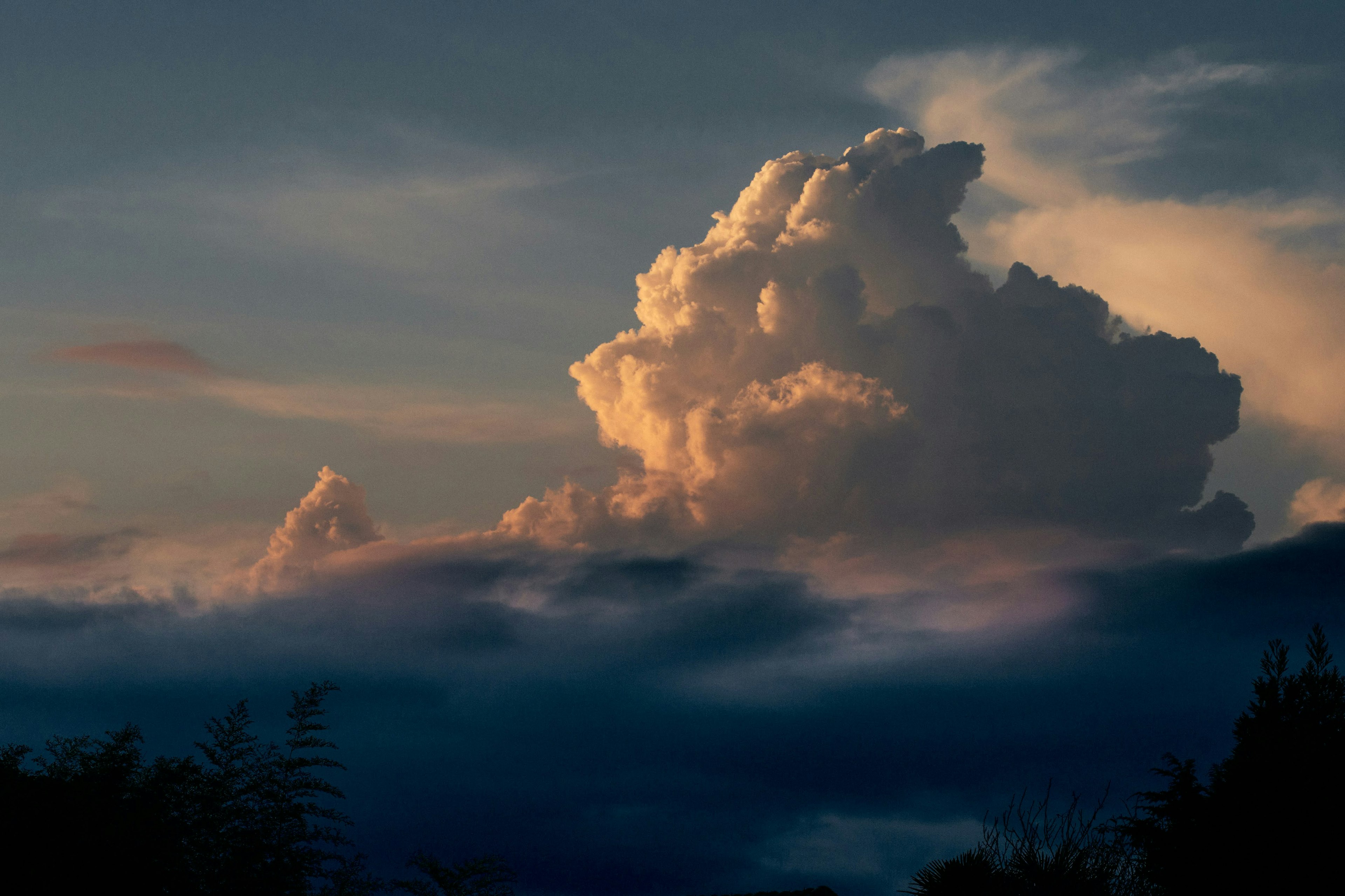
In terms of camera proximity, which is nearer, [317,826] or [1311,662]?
[1311,662]

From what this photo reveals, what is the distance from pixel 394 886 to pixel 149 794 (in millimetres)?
13209

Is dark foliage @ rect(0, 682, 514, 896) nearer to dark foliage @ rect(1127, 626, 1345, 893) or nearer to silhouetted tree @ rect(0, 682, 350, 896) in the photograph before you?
silhouetted tree @ rect(0, 682, 350, 896)

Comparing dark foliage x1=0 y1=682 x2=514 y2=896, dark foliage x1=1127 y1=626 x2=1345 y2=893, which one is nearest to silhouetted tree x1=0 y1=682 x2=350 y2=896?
dark foliage x1=0 y1=682 x2=514 y2=896

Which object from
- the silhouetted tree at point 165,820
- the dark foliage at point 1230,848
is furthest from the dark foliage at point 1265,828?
the silhouetted tree at point 165,820

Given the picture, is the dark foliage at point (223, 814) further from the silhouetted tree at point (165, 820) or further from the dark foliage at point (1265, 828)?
the dark foliage at point (1265, 828)

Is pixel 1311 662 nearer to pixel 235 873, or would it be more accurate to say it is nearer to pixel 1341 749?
pixel 1341 749

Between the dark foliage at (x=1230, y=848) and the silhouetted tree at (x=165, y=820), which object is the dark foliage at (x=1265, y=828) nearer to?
the dark foliage at (x=1230, y=848)

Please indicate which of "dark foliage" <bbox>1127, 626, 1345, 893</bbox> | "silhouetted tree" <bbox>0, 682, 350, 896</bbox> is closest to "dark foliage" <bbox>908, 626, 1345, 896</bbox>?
Answer: "dark foliage" <bbox>1127, 626, 1345, 893</bbox>

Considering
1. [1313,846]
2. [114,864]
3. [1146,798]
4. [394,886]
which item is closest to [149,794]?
[394,886]

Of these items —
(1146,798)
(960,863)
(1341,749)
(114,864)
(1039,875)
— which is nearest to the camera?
(1039,875)

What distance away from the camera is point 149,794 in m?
55.0

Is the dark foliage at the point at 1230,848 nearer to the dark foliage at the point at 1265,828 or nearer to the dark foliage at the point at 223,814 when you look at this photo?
the dark foliage at the point at 1265,828

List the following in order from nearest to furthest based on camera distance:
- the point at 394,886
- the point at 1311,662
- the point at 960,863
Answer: the point at 960,863
the point at 1311,662
the point at 394,886

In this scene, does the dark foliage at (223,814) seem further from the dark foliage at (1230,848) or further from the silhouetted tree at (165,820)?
the dark foliage at (1230,848)
